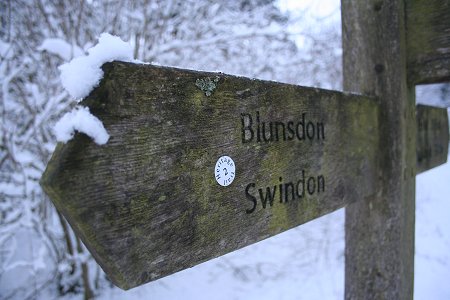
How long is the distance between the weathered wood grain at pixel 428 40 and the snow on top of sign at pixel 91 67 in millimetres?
1120

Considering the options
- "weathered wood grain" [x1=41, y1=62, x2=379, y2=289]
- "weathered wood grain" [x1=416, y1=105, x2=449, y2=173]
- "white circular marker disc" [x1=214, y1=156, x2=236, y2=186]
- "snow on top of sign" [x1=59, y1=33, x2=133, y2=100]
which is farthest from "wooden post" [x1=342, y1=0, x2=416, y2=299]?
"snow on top of sign" [x1=59, y1=33, x2=133, y2=100]

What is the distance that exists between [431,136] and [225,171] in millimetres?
1456

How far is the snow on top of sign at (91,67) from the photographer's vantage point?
477mm

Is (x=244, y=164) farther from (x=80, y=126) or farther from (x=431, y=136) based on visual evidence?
(x=431, y=136)

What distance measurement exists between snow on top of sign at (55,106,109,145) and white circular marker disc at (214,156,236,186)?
252 millimetres

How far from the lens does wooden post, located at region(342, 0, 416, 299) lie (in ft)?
4.17

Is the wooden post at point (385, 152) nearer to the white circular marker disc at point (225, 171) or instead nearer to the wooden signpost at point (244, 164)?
the wooden signpost at point (244, 164)

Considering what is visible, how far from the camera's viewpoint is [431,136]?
176 centimetres

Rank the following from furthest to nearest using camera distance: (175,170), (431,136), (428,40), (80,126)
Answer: (431,136) < (428,40) < (175,170) < (80,126)

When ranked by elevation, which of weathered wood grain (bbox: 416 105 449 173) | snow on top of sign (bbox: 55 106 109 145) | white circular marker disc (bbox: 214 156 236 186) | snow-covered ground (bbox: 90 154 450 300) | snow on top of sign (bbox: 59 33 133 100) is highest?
snow on top of sign (bbox: 59 33 133 100)

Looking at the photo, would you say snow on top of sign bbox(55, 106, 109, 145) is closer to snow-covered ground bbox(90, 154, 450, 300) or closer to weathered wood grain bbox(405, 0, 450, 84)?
weathered wood grain bbox(405, 0, 450, 84)

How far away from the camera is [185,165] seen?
610 millimetres

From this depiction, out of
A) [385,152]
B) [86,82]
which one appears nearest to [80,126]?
[86,82]

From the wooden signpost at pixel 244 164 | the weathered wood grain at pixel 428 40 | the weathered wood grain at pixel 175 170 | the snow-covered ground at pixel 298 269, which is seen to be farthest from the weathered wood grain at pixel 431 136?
the snow-covered ground at pixel 298 269
